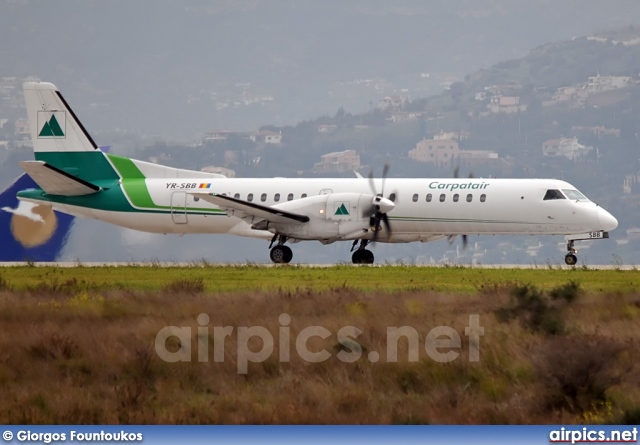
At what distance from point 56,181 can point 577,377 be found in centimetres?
2911

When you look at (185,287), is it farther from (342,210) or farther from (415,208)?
(415,208)

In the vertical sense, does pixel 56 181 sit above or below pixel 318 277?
above

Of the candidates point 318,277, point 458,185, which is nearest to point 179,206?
point 458,185

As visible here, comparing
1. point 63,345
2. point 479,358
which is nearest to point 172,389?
point 63,345

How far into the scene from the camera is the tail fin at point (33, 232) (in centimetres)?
5150

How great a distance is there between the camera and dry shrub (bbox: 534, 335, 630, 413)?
1833 centimetres

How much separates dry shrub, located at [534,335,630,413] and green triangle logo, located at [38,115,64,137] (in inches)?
1224

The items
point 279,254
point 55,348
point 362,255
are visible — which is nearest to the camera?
point 55,348

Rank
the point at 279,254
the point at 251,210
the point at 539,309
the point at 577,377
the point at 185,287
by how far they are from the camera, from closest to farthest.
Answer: the point at 577,377 < the point at 539,309 < the point at 185,287 < the point at 251,210 < the point at 279,254

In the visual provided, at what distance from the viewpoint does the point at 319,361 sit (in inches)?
819

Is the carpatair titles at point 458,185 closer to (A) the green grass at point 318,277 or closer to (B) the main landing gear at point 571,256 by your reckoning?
(B) the main landing gear at point 571,256

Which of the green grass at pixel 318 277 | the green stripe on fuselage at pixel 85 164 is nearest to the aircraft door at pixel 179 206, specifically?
the green stripe on fuselage at pixel 85 164

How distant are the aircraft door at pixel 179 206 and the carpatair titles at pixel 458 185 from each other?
8.34 m

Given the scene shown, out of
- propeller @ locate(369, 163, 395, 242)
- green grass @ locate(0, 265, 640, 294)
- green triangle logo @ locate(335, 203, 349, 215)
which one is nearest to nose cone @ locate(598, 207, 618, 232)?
green grass @ locate(0, 265, 640, 294)
